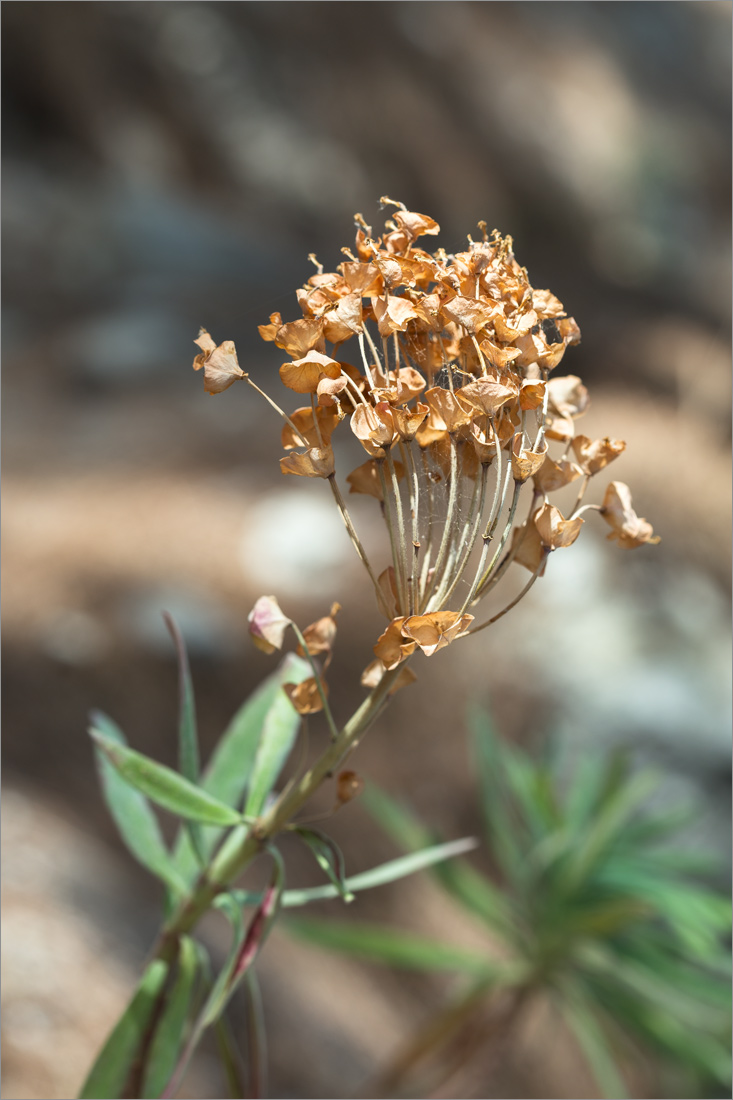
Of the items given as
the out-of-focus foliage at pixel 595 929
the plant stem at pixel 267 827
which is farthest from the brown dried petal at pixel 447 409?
the out-of-focus foliage at pixel 595 929

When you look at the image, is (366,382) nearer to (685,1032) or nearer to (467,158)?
(685,1032)

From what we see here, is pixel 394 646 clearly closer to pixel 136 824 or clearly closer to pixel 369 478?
pixel 369 478

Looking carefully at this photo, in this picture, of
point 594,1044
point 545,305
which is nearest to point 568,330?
point 545,305

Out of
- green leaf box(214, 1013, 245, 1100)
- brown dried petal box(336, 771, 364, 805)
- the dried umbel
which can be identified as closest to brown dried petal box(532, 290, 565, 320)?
the dried umbel

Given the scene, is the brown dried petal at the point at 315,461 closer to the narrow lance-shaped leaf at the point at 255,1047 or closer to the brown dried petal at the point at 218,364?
the brown dried petal at the point at 218,364

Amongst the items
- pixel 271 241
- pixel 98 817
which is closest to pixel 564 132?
pixel 271 241

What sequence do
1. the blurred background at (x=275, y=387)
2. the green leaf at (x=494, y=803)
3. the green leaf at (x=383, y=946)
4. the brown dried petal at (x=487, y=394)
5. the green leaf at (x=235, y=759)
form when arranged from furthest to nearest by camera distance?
the blurred background at (x=275, y=387)
the green leaf at (x=494, y=803)
the green leaf at (x=383, y=946)
the green leaf at (x=235, y=759)
the brown dried petal at (x=487, y=394)

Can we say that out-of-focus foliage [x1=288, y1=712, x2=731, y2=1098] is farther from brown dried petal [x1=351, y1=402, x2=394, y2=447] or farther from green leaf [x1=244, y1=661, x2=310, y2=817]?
brown dried petal [x1=351, y1=402, x2=394, y2=447]
